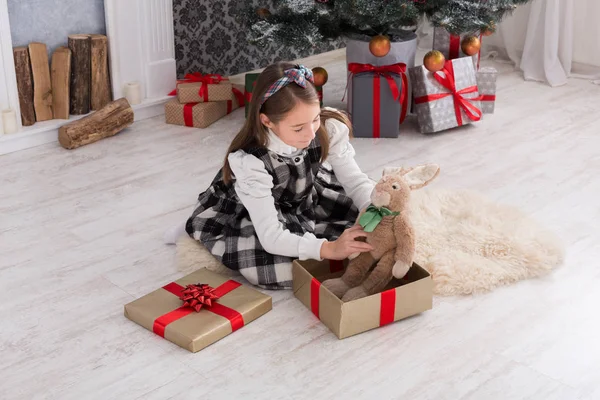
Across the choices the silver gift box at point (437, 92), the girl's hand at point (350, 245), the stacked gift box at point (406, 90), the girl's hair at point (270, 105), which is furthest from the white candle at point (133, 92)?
the girl's hand at point (350, 245)

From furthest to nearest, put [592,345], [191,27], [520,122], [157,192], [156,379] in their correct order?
[191,27] → [520,122] → [157,192] → [592,345] → [156,379]

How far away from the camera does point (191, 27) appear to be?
3793 mm

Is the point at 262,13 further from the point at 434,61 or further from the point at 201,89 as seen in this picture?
the point at 434,61

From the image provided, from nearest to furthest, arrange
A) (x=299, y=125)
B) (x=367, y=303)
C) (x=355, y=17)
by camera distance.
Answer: (x=367, y=303) < (x=299, y=125) < (x=355, y=17)

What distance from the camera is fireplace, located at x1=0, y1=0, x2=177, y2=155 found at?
3143 mm

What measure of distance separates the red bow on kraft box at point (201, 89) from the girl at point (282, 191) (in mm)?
1125

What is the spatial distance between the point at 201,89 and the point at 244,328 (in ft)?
5.42

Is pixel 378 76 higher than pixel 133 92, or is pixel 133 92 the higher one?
pixel 378 76

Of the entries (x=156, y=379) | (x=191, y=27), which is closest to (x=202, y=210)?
(x=156, y=379)

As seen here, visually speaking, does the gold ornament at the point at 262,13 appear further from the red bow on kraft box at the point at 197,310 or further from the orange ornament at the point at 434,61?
the red bow on kraft box at the point at 197,310

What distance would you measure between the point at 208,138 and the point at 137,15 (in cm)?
61

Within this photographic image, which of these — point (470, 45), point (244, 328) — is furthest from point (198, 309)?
point (470, 45)

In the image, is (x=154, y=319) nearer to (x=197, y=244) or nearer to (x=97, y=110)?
(x=197, y=244)

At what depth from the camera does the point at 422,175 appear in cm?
211
